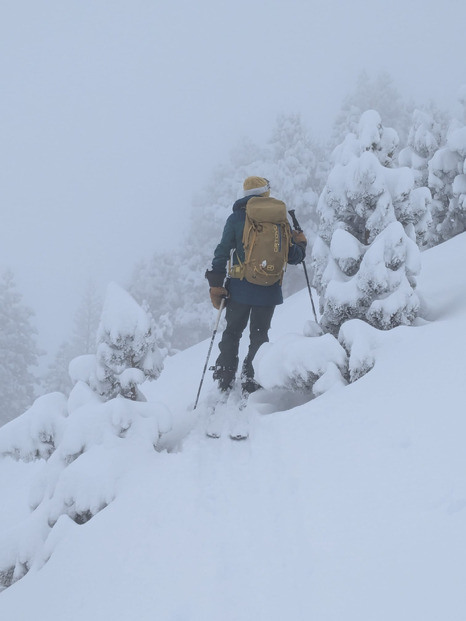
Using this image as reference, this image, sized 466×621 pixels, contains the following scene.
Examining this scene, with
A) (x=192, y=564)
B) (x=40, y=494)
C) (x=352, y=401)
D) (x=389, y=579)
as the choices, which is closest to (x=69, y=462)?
(x=40, y=494)

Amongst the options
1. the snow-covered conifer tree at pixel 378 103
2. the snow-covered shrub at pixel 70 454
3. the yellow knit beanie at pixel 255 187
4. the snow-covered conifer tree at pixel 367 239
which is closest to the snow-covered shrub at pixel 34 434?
the snow-covered shrub at pixel 70 454

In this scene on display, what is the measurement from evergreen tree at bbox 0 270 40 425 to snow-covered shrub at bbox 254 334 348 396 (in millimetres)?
22279

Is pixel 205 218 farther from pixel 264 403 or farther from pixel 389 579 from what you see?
pixel 389 579

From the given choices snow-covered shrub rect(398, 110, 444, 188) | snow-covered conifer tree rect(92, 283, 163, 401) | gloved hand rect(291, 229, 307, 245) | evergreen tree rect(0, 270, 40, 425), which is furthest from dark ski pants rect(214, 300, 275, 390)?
evergreen tree rect(0, 270, 40, 425)

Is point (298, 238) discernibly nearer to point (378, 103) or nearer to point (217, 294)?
point (217, 294)

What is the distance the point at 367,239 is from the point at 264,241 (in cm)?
150

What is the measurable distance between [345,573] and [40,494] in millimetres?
3614

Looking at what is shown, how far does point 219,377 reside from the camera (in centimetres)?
662

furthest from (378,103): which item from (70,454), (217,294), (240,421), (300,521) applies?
(300,521)

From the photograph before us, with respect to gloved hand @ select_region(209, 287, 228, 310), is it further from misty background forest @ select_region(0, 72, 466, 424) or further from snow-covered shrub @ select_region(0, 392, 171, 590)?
snow-covered shrub @ select_region(0, 392, 171, 590)

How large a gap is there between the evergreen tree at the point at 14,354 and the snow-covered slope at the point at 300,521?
2210 centimetres

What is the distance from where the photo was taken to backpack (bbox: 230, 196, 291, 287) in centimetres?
627

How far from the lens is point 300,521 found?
3.44 m

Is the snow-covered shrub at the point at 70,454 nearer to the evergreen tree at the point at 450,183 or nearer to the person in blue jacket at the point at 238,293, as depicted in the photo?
the person in blue jacket at the point at 238,293
